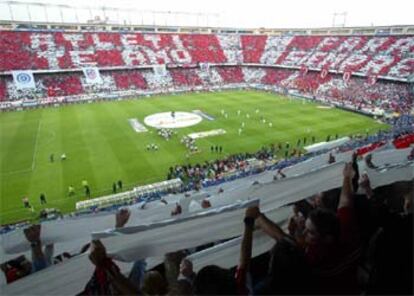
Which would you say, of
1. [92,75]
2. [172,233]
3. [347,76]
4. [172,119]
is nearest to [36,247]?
[172,233]

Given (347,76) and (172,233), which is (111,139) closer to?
(172,233)

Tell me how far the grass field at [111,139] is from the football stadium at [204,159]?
191 millimetres

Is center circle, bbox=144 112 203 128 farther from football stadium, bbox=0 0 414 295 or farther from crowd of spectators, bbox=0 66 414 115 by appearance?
crowd of spectators, bbox=0 66 414 115

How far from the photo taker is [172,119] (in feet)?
129

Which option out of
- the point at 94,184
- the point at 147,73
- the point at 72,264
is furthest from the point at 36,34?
the point at 72,264

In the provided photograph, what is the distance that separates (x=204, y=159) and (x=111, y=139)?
32.6ft

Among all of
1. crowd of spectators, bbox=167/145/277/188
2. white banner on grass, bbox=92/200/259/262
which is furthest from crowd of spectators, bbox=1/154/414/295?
crowd of spectators, bbox=167/145/277/188

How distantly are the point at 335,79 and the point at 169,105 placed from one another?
27400 mm

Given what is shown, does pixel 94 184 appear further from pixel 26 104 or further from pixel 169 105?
pixel 26 104

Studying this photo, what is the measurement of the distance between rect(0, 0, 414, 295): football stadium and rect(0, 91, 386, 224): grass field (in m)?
0.19

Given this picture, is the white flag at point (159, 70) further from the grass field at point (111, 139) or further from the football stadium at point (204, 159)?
the grass field at point (111, 139)

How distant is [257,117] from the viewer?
40594 millimetres

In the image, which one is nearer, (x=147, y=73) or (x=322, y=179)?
(x=322, y=179)

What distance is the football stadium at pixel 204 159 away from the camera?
340 centimetres
